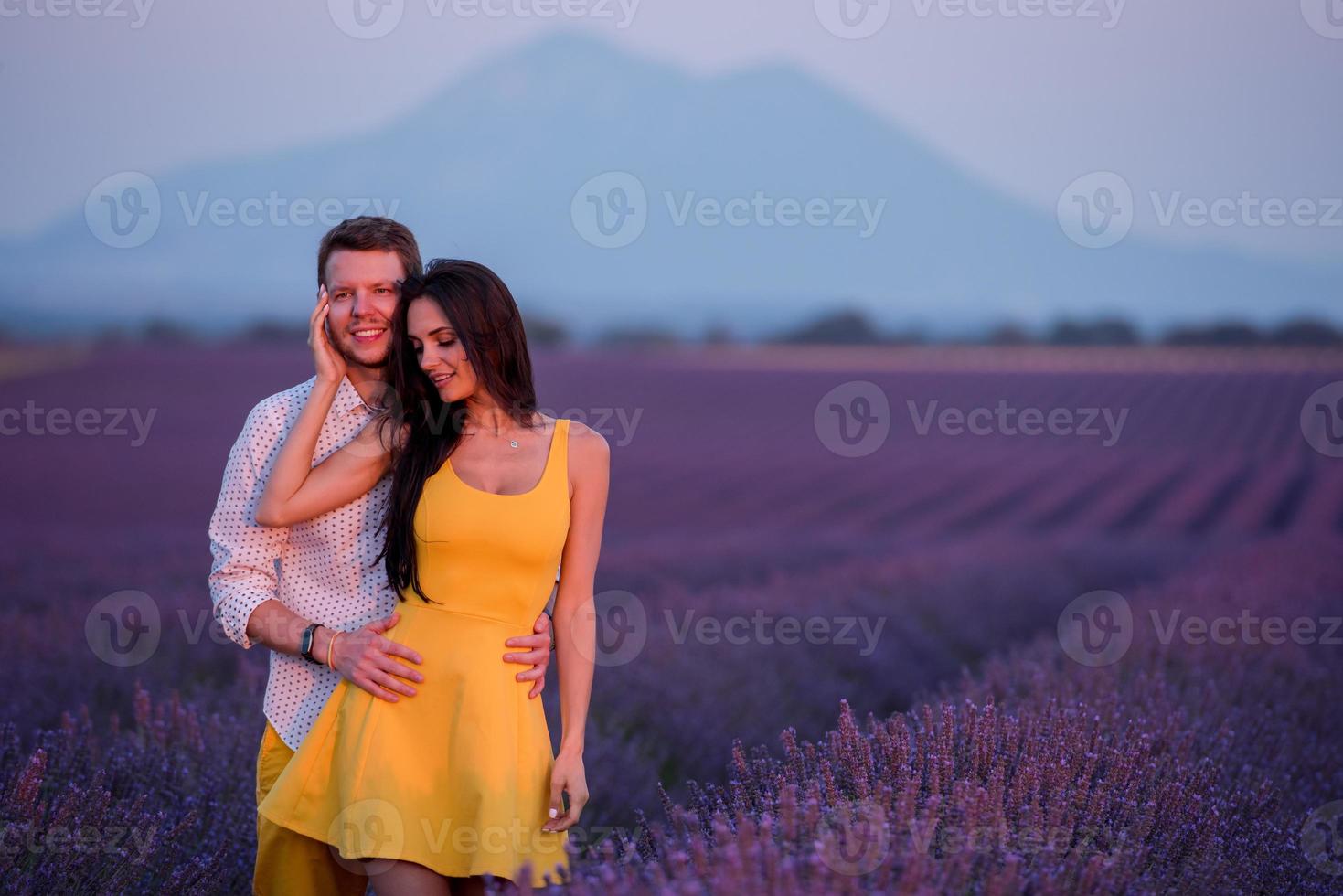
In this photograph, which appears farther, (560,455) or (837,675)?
(837,675)

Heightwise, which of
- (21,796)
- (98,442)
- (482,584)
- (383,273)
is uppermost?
(383,273)

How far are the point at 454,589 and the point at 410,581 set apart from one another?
10 centimetres

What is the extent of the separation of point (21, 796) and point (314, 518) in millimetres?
789

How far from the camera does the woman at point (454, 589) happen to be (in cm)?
215

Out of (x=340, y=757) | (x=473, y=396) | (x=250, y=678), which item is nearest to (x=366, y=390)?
(x=473, y=396)

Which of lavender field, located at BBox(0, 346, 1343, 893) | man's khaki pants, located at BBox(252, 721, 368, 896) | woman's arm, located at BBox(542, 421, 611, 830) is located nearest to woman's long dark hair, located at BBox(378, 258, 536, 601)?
woman's arm, located at BBox(542, 421, 611, 830)

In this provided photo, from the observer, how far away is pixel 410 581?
2.28m

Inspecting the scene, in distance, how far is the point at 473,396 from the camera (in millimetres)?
2395

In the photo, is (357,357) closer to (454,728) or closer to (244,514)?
(244,514)

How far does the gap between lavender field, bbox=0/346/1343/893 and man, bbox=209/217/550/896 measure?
11.3 inches

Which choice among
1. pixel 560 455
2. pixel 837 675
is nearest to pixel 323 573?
pixel 560 455

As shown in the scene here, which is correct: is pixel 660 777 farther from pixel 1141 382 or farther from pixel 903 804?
pixel 1141 382

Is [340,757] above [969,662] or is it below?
above

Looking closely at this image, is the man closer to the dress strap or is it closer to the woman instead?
the woman
